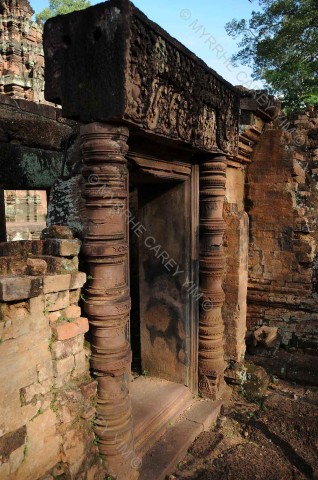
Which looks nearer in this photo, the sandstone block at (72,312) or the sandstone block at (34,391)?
the sandstone block at (34,391)

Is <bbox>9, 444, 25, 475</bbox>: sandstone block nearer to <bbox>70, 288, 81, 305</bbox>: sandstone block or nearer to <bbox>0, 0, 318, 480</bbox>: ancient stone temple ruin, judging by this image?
<bbox>0, 0, 318, 480</bbox>: ancient stone temple ruin

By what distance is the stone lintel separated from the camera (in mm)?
2689

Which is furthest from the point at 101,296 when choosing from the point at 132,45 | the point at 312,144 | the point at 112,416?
the point at 312,144

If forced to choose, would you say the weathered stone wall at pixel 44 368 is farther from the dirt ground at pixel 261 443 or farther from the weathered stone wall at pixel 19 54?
the weathered stone wall at pixel 19 54

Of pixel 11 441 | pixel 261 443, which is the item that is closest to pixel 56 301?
pixel 11 441

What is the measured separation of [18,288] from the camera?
7.79 feet

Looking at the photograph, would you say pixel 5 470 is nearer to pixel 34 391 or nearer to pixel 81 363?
pixel 34 391

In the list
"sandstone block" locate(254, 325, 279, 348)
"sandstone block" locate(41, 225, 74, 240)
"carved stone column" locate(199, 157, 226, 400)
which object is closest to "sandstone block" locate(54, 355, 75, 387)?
"sandstone block" locate(41, 225, 74, 240)

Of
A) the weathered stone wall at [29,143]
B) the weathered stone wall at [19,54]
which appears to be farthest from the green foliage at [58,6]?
the weathered stone wall at [29,143]

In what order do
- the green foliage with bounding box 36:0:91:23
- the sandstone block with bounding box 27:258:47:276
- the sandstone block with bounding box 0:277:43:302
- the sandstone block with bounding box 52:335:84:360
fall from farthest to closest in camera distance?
the green foliage with bounding box 36:0:91:23 < the sandstone block with bounding box 52:335:84:360 < the sandstone block with bounding box 27:258:47:276 < the sandstone block with bounding box 0:277:43:302

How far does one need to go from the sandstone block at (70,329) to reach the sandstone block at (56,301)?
0.13 meters

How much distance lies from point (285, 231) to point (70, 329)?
405 cm

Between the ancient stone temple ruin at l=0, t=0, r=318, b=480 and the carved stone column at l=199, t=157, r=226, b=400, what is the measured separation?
0.06ft

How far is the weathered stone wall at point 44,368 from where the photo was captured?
2391 mm
